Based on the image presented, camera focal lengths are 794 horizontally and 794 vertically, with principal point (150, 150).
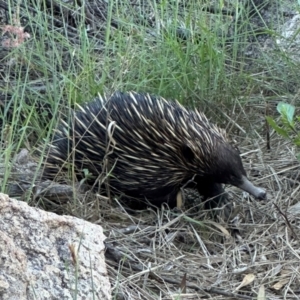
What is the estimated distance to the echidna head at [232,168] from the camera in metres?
2.96

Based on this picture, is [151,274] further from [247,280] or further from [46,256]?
[46,256]

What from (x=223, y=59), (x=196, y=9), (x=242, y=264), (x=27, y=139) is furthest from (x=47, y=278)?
(x=196, y=9)

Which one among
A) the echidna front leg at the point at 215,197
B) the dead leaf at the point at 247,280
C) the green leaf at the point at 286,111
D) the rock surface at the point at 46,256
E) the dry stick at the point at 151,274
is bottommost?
the echidna front leg at the point at 215,197

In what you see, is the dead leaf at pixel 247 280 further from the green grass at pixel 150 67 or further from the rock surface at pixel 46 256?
the green grass at pixel 150 67

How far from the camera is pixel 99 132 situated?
315cm

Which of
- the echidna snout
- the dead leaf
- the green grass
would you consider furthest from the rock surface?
the green grass

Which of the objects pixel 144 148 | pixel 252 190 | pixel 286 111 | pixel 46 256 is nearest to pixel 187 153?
pixel 144 148

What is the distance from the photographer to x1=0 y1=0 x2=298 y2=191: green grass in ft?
11.2

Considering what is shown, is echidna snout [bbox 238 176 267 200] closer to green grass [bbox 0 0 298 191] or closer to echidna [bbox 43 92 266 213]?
echidna [bbox 43 92 266 213]

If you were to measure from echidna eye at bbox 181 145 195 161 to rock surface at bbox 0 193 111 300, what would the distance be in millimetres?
1052

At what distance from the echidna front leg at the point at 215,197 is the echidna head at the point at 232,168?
12 cm

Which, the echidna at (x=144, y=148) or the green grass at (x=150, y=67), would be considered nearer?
the echidna at (x=144, y=148)

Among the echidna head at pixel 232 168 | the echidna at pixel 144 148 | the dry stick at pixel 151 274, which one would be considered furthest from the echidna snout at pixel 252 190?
the dry stick at pixel 151 274

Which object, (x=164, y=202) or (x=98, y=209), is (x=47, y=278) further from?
(x=164, y=202)
